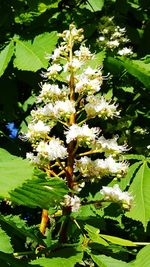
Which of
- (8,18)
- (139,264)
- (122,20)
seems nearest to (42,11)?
(8,18)

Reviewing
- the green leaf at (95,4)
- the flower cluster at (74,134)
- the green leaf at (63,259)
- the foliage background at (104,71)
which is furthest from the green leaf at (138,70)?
the green leaf at (63,259)

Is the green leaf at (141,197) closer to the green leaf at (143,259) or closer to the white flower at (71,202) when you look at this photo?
the green leaf at (143,259)

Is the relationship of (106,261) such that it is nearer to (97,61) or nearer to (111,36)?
(97,61)

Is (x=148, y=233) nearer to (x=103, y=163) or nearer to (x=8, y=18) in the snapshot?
(x=103, y=163)

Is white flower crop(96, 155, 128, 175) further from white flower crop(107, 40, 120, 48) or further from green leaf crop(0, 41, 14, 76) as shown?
white flower crop(107, 40, 120, 48)

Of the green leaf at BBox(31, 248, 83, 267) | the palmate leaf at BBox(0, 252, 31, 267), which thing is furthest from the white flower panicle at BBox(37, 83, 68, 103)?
the palmate leaf at BBox(0, 252, 31, 267)

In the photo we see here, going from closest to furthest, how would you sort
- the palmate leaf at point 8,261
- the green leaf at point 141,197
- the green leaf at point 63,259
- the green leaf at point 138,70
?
the palmate leaf at point 8,261 < the green leaf at point 63,259 < the green leaf at point 141,197 < the green leaf at point 138,70

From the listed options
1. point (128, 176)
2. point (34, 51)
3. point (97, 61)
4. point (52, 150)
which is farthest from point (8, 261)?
point (34, 51)
